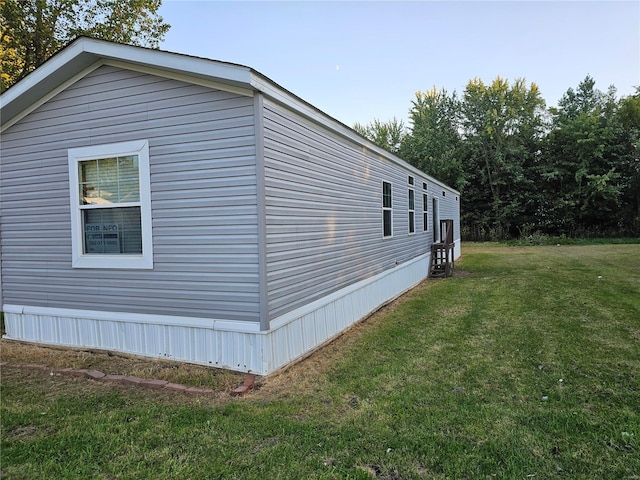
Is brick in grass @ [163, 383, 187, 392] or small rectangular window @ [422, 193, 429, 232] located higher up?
small rectangular window @ [422, 193, 429, 232]

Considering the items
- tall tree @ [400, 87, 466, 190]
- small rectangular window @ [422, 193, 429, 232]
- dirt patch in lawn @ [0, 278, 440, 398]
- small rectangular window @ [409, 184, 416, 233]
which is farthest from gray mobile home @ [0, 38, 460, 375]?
tall tree @ [400, 87, 466, 190]

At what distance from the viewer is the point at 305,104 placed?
4590 millimetres

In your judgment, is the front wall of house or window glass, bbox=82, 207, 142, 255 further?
window glass, bbox=82, 207, 142, 255

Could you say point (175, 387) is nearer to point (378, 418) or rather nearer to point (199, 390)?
point (199, 390)

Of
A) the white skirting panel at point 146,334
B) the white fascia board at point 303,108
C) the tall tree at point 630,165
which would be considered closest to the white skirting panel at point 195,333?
the white skirting panel at point 146,334

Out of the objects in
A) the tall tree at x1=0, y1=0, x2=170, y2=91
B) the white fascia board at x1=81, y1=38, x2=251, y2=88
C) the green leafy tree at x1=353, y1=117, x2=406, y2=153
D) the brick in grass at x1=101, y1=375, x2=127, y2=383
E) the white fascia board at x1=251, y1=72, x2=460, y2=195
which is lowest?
the brick in grass at x1=101, y1=375, x2=127, y2=383

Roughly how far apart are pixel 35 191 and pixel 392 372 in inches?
194

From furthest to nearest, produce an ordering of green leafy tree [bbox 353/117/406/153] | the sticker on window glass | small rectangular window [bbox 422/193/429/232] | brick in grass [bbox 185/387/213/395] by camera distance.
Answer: green leafy tree [bbox 353/117/406/153] < small rectangular window [bbox 422/193/429/232] < the sticker on window glass < brick in grass [bbox 185/387/213/395]

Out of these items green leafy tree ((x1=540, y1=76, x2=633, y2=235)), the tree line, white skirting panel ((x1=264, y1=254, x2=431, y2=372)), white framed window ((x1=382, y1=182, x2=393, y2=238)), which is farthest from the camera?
the tree line

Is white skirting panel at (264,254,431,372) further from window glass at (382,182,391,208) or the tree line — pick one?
the tree line

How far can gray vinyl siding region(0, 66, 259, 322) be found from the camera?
3.91 meters

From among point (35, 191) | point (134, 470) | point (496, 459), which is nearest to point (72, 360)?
point (35, 191)

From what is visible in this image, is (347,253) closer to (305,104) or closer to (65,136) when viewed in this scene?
(305,104)

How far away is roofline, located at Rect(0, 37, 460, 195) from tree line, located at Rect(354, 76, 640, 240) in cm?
2436
